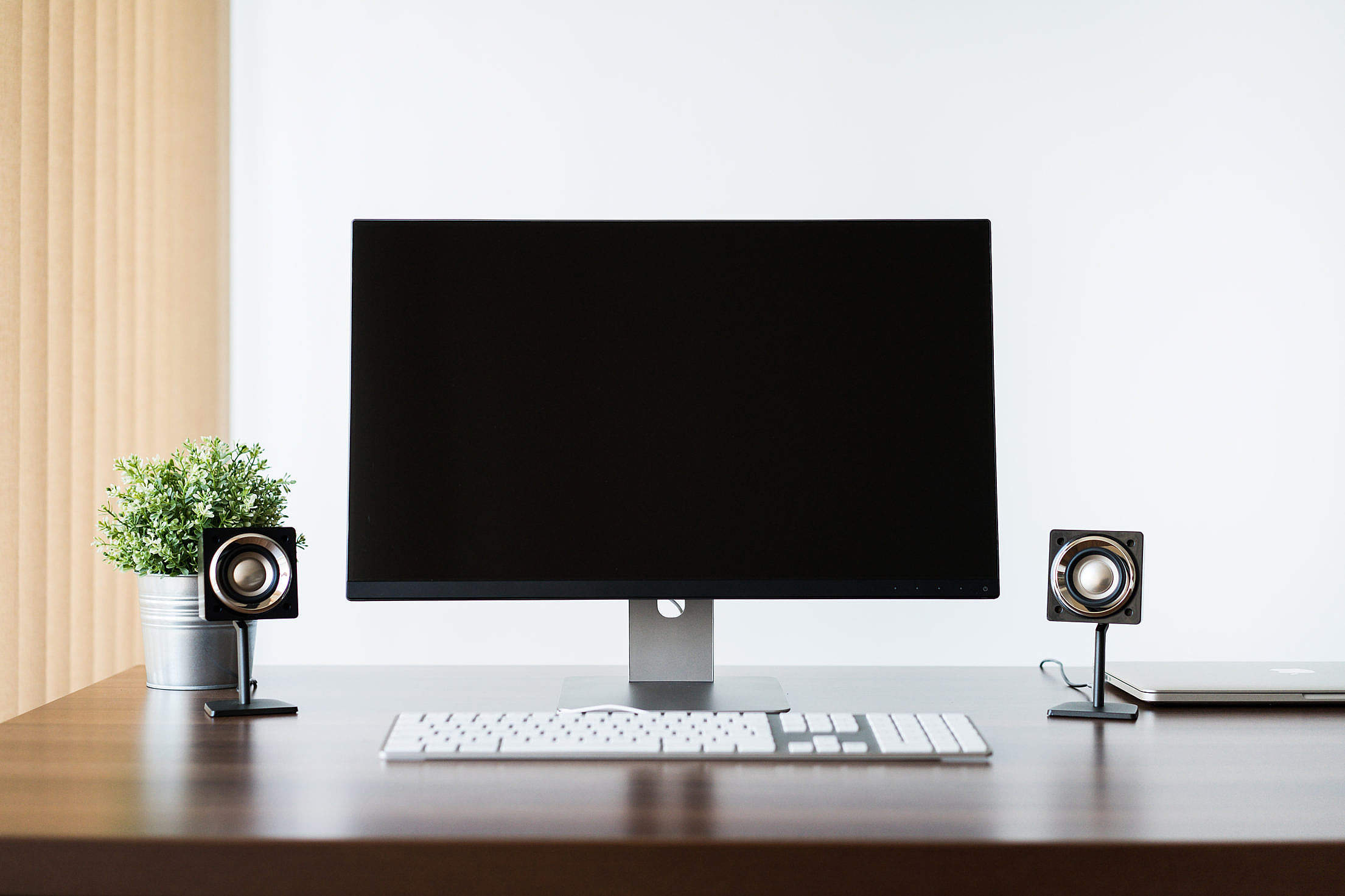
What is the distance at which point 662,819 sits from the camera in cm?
72

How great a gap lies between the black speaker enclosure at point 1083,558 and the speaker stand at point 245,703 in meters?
0.82

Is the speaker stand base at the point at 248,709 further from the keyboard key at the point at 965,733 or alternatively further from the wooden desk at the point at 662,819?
the keyboard key at the point at 965,733

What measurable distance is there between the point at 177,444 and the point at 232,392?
0.17 metres

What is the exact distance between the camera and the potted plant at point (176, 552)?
118 cm

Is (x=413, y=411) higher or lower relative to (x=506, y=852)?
higher

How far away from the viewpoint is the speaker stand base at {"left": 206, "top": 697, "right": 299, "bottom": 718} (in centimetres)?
105

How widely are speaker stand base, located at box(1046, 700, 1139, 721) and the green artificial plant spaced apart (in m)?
0.87

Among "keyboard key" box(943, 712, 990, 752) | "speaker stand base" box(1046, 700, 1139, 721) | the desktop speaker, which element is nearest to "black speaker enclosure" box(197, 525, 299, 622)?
the desktop speaker

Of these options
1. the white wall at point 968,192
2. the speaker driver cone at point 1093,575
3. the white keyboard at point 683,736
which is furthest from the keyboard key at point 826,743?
the white wall at point 968,192

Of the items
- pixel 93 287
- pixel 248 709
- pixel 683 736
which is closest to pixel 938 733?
pixel 683 736

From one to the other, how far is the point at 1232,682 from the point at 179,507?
122cm

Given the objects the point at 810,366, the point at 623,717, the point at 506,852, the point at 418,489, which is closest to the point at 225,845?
the point at 506,852

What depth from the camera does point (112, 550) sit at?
1.21 metres

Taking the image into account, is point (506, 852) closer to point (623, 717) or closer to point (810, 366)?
point (623, 717)
